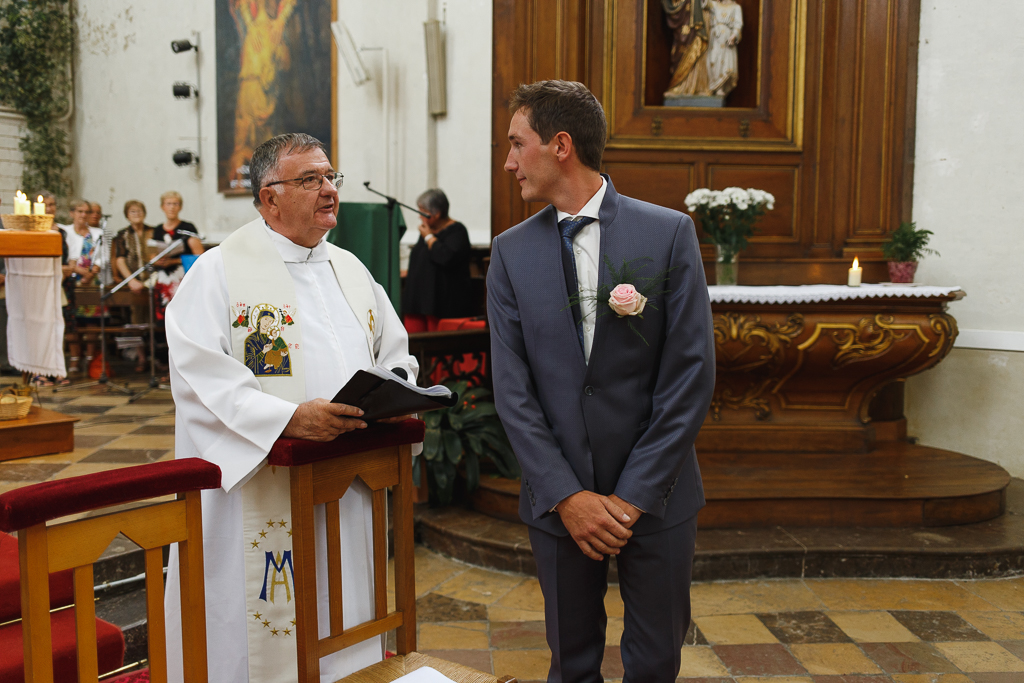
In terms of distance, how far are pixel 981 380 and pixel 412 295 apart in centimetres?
365

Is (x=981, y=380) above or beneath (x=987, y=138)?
beneath

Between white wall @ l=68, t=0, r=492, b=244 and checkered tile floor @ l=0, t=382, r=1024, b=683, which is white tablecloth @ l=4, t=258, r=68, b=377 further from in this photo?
white wall @ l=68, t=0, r=492, b=244

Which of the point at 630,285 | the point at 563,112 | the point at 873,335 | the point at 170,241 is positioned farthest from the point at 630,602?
the point at 170,241

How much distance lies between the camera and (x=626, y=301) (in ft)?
5.75

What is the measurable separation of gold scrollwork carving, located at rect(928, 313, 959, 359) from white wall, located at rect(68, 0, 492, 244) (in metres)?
3.40

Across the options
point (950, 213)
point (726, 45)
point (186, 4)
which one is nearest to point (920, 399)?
point (950, 213)

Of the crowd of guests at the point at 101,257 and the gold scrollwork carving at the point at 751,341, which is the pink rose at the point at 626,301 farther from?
the crowd of guests at the point at 101,257

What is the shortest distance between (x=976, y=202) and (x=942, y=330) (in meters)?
1.12

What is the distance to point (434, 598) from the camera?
136 inches

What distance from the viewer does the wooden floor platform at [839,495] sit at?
388cm

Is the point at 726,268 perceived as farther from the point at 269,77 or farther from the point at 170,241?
the point at 269,77

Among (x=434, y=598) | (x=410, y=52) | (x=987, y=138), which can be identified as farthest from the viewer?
(x=410, y=52)

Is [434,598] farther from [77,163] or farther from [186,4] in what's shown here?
[77,163]

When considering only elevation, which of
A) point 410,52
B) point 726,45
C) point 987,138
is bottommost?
point 987,138
